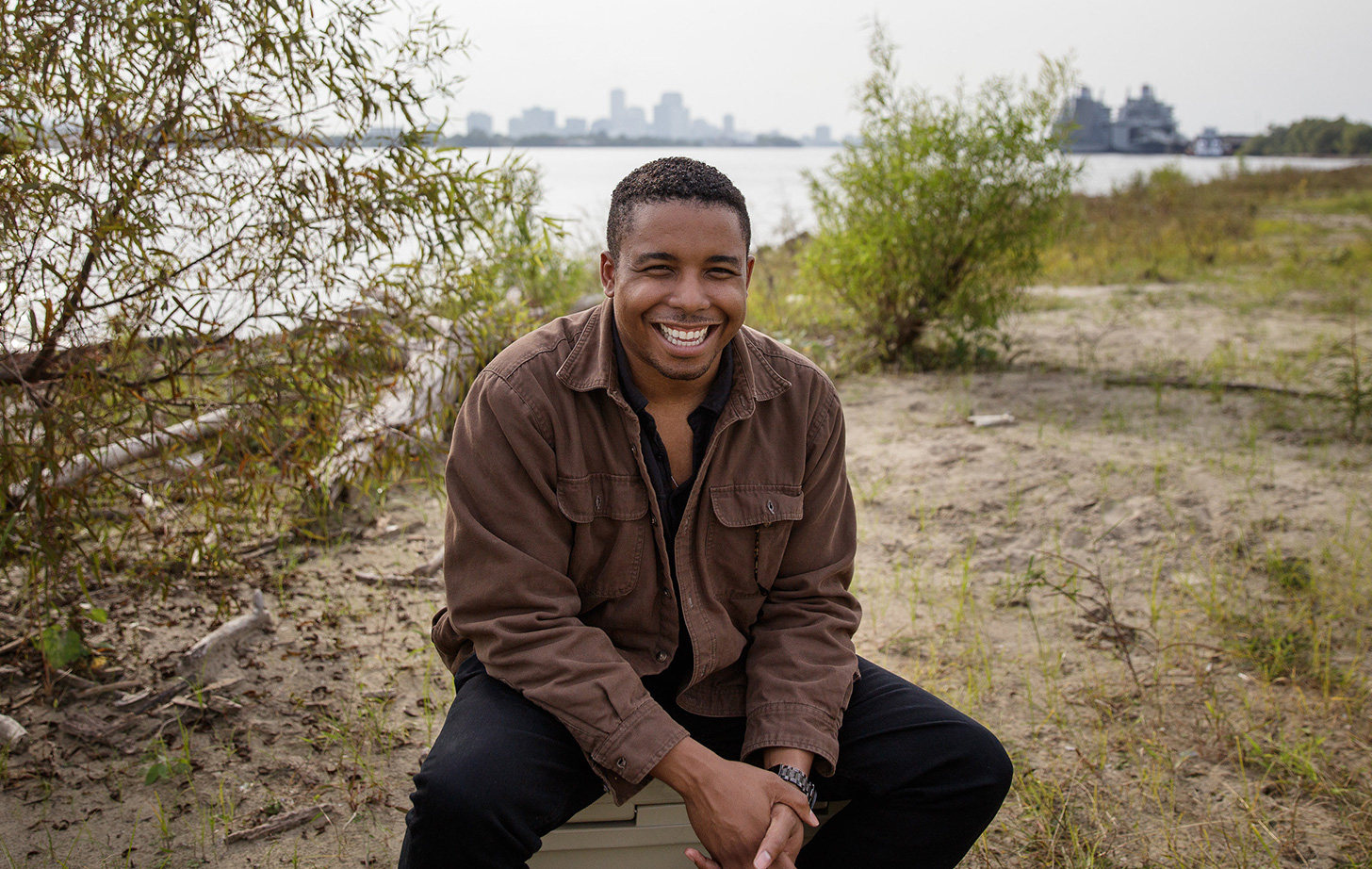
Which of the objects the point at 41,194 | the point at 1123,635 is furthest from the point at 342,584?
the point at 1123,635

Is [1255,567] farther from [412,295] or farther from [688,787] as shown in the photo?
[412,295]

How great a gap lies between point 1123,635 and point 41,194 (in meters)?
3.76

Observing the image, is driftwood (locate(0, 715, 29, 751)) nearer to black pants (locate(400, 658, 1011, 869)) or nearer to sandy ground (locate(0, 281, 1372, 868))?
sandy ground (locate(0, 281, 1372, 868))

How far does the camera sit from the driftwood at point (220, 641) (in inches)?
125

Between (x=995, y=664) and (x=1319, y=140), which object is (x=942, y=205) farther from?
(x=1319, y=140)

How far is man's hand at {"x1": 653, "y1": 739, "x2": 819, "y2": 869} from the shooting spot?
189 cm

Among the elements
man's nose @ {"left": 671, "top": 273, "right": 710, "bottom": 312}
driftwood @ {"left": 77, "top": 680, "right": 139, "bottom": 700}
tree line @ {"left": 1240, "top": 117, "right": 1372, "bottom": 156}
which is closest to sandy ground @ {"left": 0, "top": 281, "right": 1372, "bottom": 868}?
driftwood @ {"left": 77, "top": 680, "right": 139, "bottom": 700}

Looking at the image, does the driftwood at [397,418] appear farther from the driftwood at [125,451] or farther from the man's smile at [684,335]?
the man's smile at [684,335]

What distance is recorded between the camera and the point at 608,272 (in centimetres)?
232

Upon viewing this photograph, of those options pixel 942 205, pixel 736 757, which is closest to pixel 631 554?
pixel 736 757

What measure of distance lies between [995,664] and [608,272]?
215cm

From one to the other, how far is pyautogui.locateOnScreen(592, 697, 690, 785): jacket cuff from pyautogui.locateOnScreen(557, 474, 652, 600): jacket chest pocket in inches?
12.8

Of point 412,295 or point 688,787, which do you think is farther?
point 412,295

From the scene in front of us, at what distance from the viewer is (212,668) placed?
323cm
